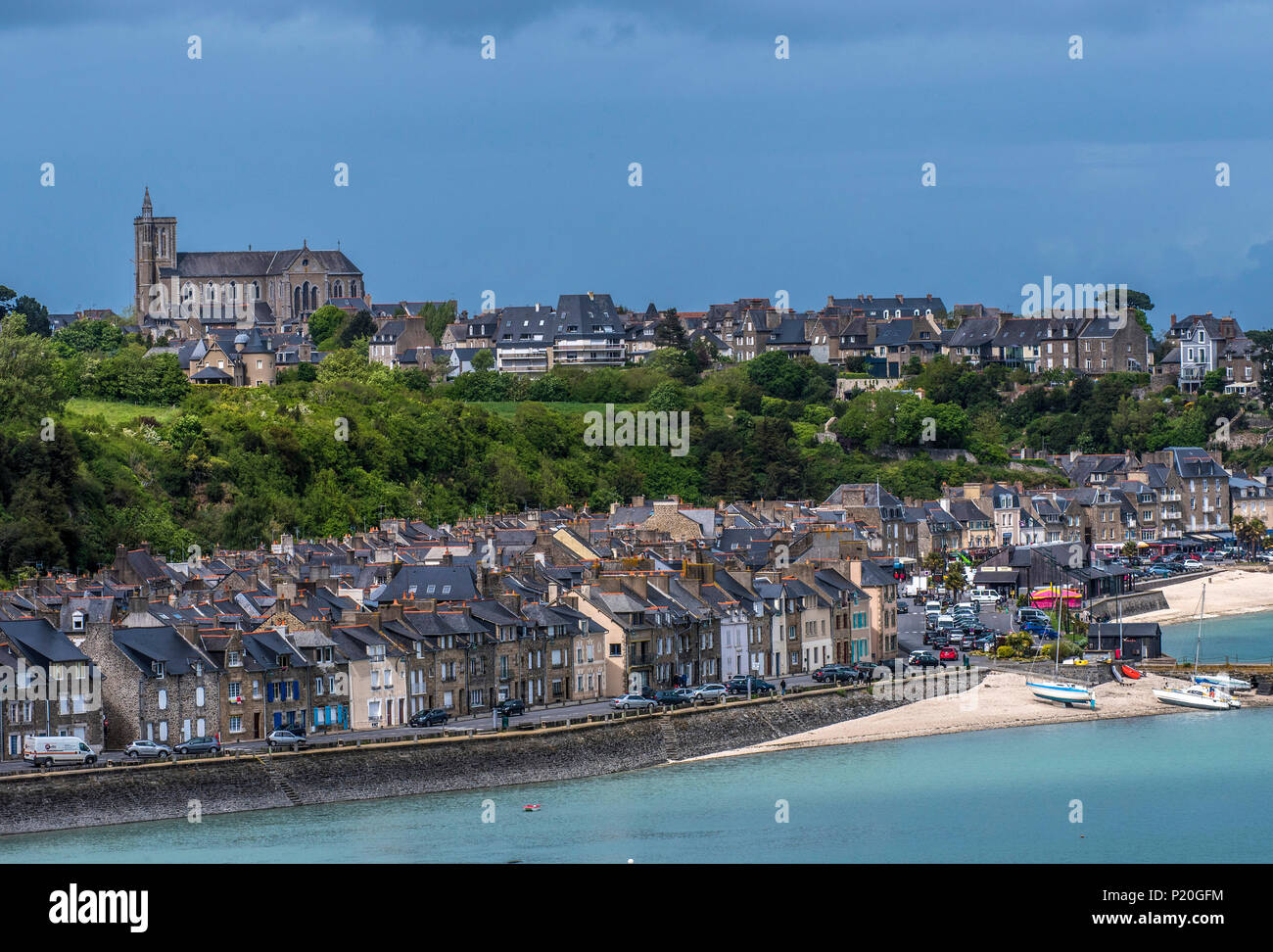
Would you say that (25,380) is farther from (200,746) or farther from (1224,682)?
(1224,682)

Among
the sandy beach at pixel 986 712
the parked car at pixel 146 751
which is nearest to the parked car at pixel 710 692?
the sandy beach at pixel 986 712

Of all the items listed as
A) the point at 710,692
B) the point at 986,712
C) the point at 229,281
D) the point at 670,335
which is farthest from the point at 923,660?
the point at 229,281

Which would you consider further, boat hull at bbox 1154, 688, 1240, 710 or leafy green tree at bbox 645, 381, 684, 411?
leafy green tree at bbox 645, 381, 684, 411

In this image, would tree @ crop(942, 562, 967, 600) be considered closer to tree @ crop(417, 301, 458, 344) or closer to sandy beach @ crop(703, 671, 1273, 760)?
sandy beach @ crop(703, 671, 1273, 760)

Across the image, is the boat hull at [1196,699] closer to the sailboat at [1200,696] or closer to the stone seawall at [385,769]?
the sailboat at [1200,696]

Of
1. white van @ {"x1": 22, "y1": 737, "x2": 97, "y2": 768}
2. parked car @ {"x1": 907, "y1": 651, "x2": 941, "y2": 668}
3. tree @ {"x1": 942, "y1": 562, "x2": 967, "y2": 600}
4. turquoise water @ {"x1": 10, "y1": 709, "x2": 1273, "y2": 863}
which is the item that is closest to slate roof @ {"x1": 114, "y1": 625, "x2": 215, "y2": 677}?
white van @ {"x1": 22, "y1": 737, "x2": 97, "y2": 768}
